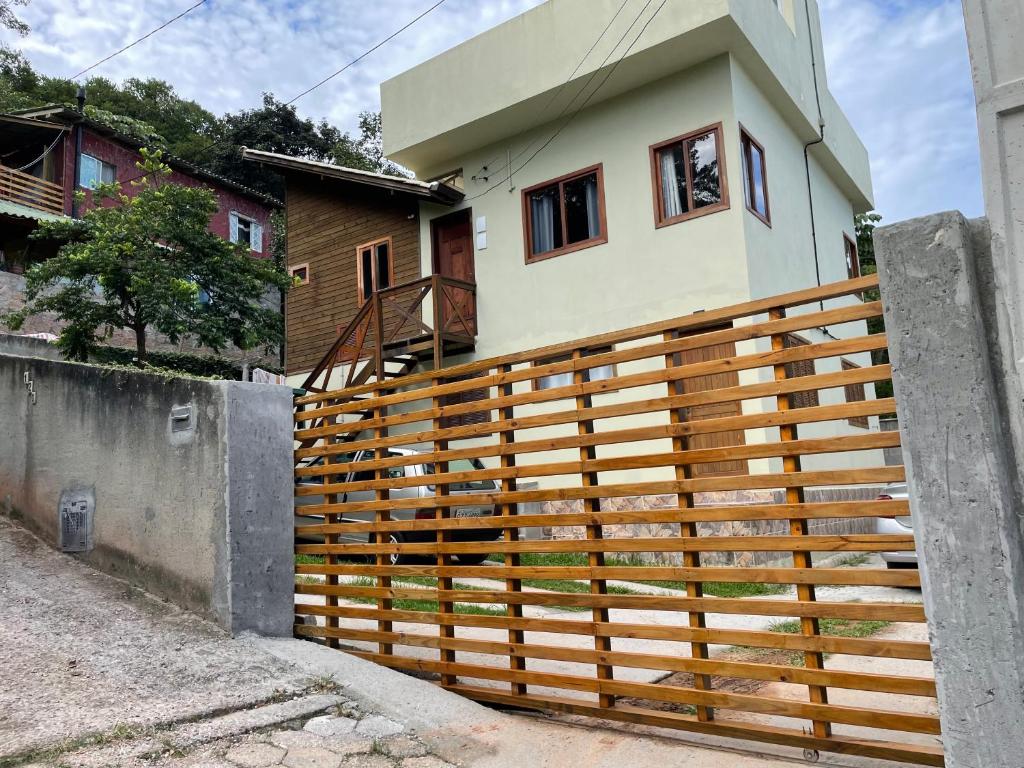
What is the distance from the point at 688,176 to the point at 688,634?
931cm

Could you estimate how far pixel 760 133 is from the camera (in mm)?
12172

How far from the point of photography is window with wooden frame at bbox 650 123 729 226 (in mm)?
11289

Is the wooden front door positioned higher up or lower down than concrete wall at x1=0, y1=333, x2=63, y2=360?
higher up

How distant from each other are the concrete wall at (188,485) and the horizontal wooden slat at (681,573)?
2.05 ft

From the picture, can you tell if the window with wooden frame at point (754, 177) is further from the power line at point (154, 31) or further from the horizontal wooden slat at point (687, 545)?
the power line at point (154, 31)

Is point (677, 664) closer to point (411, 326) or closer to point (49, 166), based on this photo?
point (411, 326)

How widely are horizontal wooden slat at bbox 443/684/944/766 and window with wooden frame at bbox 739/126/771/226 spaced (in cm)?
869

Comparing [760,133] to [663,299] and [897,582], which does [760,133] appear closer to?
[663,299]

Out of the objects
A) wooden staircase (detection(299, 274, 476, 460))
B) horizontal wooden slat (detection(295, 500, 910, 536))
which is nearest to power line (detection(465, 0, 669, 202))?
wooden staircase (detection(299, 274, 476, 460))

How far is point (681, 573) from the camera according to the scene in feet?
11.8

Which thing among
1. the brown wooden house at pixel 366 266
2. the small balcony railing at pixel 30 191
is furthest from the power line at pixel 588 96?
the small balcony railing at pixel 30 191

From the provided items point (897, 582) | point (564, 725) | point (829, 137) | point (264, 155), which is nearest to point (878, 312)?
point (897, 582)

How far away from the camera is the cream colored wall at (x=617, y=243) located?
1122cm

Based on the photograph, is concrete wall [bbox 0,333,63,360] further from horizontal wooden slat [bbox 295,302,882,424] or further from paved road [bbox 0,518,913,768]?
horizontal wooden slat [bbox 295,302,882,424]
